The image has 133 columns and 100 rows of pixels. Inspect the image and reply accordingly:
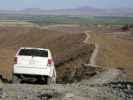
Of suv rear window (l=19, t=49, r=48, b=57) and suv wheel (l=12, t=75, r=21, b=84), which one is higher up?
suv rear window (l=19, t=49, r=48, b=57)

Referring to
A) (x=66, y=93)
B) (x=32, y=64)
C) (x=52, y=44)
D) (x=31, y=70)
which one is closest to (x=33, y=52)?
(x=32, y=64)

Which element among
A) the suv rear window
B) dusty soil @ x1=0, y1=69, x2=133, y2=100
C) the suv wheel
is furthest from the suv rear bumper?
dusty soil @ x1=0, y1=69, x2=133, y2=100

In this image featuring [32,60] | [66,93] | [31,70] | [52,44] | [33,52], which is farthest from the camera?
[52,44]

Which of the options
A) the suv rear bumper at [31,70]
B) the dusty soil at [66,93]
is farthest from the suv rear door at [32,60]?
the dusty soil at [66,93]

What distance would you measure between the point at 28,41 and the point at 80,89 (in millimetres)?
73370

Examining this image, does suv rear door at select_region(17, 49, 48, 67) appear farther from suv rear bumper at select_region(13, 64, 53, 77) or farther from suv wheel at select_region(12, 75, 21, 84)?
suv wheel at select_region(12, 75, 21, 84)

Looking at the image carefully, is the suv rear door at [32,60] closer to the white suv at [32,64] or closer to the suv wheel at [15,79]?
the white suv at [32,64]

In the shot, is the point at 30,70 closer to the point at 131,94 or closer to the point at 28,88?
the point at 28,88

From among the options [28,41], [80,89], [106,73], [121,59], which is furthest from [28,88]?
[28,41]

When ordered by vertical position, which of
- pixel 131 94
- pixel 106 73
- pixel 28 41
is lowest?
pixel 28 41

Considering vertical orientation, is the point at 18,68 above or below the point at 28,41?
above

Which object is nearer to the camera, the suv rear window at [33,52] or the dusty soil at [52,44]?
the suv rear window at [33,52]

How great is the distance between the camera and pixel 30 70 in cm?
2005

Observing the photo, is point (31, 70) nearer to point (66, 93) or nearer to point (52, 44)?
point (66, 93)
